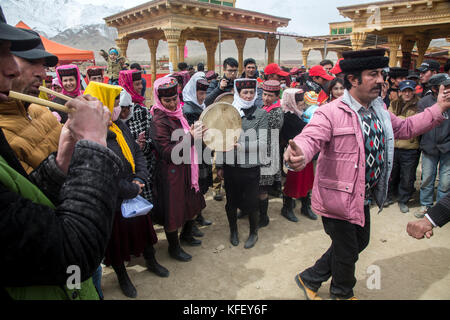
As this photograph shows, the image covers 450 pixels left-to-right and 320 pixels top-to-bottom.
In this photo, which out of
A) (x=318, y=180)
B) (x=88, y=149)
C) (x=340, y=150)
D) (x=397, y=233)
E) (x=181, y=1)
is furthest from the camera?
(x=181, y=1)

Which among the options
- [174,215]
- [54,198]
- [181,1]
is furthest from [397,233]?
[181,1]

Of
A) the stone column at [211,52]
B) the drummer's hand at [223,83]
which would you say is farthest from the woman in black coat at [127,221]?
the stone column at [211,52]

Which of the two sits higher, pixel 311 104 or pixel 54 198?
pixel 311 104

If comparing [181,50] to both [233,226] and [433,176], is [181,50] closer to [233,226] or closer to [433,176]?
[233,226]

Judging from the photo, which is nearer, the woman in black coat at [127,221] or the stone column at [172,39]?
the woman in black coat at [127,221]

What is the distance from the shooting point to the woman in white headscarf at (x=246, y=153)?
3.47m

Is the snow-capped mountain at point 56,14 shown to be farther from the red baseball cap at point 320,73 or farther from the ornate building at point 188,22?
the red baseball cap at point 320,73

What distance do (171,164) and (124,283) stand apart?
1.37 m

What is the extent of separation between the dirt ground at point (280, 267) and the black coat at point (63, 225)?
227cm

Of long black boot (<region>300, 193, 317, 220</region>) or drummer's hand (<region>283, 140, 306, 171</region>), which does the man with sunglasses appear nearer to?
long black boot (<region>300, 193, 317, 220</region>)

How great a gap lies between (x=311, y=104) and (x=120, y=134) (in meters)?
3.53

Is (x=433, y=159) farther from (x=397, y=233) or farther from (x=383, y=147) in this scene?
(x=383, y=147)

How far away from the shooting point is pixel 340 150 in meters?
2.23

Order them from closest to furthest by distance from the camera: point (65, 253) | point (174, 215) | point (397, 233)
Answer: point (65, 253)
point (174, 215)
point (397, 233)
